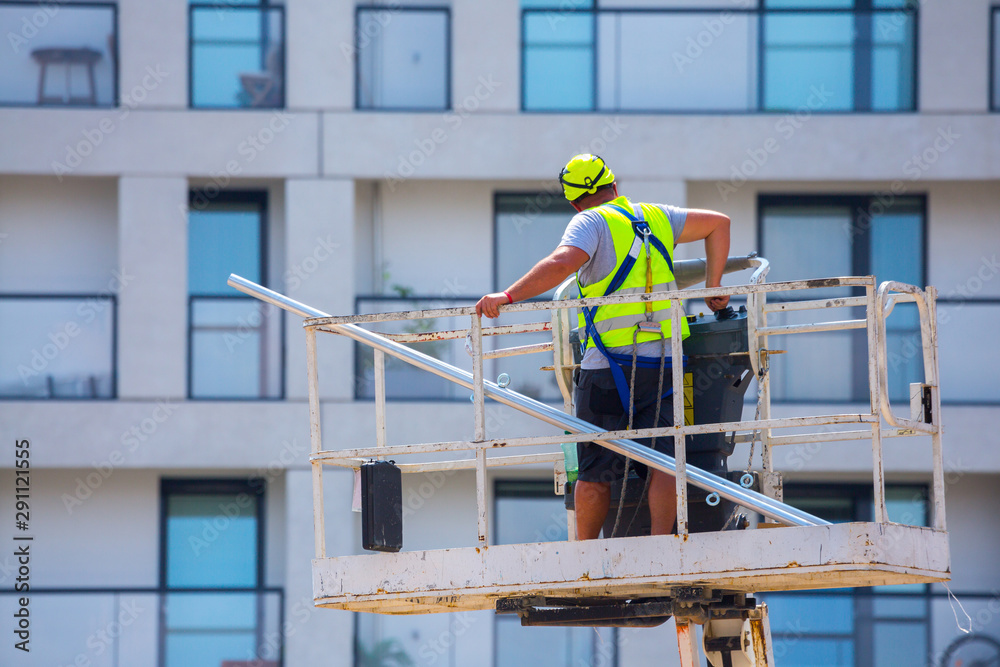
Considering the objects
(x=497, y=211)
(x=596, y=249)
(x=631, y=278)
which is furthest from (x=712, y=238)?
(x=497, y=211)

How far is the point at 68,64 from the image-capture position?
15531mm

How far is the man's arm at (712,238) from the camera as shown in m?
6.13

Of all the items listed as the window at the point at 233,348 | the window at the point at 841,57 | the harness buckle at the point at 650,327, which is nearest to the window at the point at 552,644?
the window at the point at 233,348

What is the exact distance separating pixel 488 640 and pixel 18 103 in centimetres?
815

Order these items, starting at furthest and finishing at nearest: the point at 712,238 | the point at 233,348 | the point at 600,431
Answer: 1. the point at 233,348
2. the point at 712,238
3. the point at 600,431

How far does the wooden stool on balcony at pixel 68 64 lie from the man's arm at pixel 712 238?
11015 mm

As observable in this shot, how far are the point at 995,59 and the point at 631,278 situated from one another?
1111 cm

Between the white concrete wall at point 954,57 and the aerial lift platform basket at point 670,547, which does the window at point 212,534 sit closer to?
the white concrete wall at point 954,57

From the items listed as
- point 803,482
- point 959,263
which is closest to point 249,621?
point 803,482

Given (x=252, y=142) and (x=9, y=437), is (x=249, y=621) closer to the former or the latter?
(x=9, y=437)

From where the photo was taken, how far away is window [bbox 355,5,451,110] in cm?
1548

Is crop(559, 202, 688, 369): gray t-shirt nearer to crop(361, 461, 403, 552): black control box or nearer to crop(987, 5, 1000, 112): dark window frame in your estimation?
crop(361, 461, 403, 552): black control box

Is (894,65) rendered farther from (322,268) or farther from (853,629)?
(322,268)

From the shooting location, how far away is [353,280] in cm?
1491
